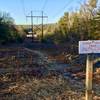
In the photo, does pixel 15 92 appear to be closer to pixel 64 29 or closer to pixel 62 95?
pixel 62 95

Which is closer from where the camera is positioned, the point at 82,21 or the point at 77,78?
the point at 77,78

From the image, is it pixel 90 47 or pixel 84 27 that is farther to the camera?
pixel 84 27

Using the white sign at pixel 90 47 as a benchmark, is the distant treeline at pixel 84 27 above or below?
above

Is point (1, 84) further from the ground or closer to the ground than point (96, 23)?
closer to the ground

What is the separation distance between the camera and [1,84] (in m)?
11.0

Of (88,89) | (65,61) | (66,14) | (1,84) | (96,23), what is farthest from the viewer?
(66,14)

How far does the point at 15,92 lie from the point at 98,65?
31.5ft

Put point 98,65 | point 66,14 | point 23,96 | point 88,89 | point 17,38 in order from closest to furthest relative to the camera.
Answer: point 88,89, point 23,96, point 98,65, point 17,38, point 66,14

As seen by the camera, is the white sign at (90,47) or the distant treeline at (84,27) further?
the distant treeline at (84,27)

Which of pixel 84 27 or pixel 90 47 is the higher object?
pixel 84 27

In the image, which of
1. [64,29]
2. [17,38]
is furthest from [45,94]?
[17,38]

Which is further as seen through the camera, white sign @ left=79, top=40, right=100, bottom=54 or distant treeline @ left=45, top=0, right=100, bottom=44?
distant treeline @ left=45, top=0, right=100, bottom=44

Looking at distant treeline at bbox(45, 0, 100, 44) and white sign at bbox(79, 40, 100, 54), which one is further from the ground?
distant treeline at bbox(45, 0, 100, 44)

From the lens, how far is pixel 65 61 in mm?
21578
